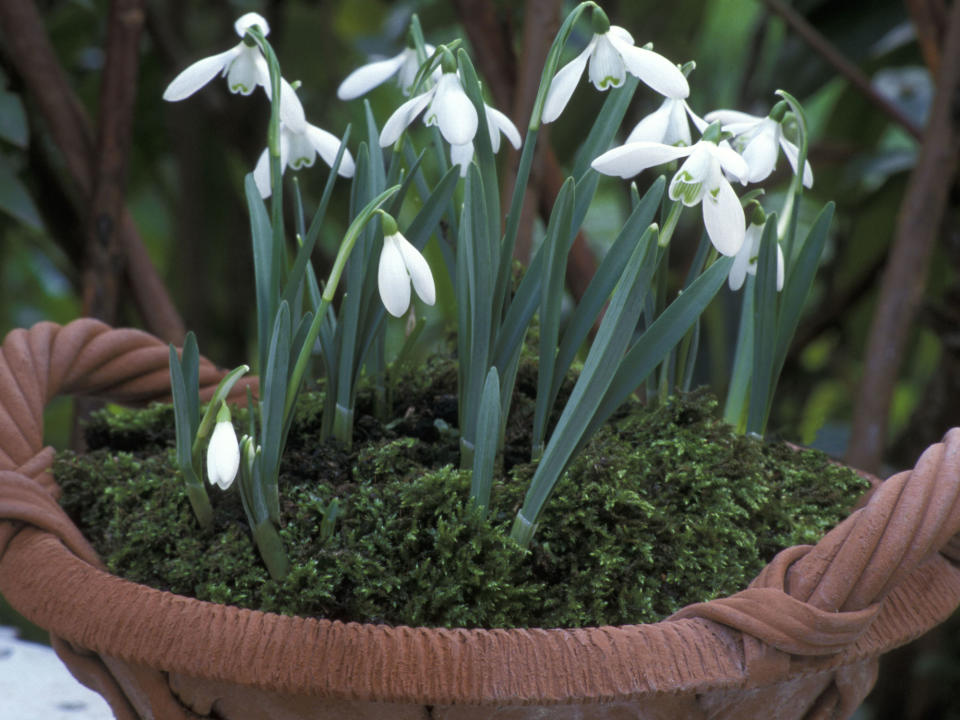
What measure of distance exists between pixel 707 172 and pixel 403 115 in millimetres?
179

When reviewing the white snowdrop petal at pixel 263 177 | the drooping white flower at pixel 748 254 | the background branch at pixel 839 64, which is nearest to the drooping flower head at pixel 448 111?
the white snowdrop petal at pixel 263 177

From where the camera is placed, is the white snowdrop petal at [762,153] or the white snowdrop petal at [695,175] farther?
the white snowdrop petal at [762,153]

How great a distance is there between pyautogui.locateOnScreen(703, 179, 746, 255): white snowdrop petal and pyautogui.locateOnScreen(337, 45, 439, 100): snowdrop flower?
0.75 ft

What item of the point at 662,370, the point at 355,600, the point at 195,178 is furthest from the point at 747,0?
the point at 355,600

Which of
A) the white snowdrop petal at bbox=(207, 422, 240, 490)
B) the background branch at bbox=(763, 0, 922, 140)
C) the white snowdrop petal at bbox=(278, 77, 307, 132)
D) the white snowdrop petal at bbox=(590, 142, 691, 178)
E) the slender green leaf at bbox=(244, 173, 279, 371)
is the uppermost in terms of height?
the background branch at bbox=(763, 0, 922, 140)

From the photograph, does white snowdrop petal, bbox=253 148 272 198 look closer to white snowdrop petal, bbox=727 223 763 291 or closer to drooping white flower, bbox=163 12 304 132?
drooping white flower, bbox=163 12 304 132

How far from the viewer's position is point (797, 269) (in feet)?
1.95

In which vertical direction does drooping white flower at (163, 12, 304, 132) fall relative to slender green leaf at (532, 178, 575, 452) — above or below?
above

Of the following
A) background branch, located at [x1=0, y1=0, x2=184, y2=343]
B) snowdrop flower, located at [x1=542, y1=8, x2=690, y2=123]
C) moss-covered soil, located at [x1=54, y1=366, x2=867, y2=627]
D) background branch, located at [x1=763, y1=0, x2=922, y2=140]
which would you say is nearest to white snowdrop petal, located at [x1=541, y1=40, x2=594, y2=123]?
snowdrop flower, located at [x1=542, y1=8, x2=690, y2=123]

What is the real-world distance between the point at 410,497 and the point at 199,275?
1307 millimetres

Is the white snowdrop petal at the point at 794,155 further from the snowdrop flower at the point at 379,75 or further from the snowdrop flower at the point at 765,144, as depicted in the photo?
the snowdrop flower at the point at 379,75

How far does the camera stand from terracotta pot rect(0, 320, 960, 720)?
394 mm

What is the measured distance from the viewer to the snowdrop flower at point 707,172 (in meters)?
0.44

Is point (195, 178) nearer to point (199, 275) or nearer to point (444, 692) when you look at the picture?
point (199, 275)
